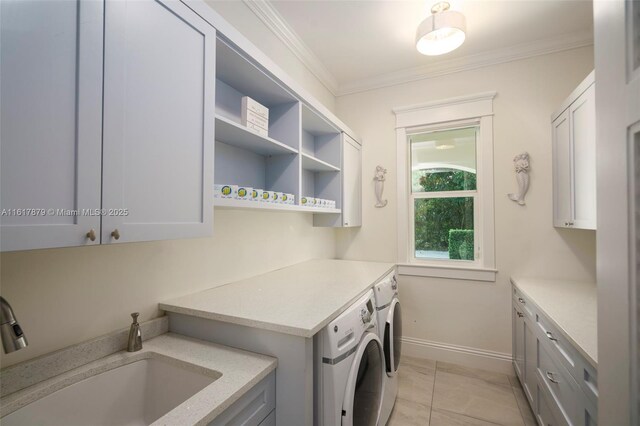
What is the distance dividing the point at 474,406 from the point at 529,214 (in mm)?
1573

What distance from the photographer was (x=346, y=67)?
273 centimetres

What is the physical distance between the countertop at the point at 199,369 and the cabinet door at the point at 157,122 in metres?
0.48

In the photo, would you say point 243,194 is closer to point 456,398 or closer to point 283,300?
point 283,300

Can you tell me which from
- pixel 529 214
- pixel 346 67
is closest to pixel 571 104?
pixel 529 214

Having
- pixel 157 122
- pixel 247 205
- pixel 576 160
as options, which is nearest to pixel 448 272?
pixel 576 160

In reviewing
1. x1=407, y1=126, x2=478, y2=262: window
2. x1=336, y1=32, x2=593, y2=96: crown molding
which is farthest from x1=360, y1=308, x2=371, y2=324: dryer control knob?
x1=336, y1=32, x2=593, y2=96: crown molding

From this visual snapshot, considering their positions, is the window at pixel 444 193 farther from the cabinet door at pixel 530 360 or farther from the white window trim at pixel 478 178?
the cabinet door at pixel 530 360

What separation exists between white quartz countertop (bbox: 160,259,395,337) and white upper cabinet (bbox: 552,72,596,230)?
1.33m

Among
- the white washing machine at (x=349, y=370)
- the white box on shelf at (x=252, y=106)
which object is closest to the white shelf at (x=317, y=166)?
the white box on shelf at (x=252, y=106)

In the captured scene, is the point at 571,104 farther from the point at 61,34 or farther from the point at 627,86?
the point at 61,34

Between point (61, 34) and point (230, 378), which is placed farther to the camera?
point (230, 378)

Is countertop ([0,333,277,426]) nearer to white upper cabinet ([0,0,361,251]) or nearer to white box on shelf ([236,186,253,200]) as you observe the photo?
white upper cabinet ([0,0,361,251])

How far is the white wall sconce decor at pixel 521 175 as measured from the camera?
233cm

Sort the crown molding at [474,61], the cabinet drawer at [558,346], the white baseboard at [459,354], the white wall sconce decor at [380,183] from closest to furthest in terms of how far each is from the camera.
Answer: the cabinet drawer at [558,346]
the crown molding at [474,61]
the white baseboard at [459,354]
the white wall sconce decor at [380,183]
